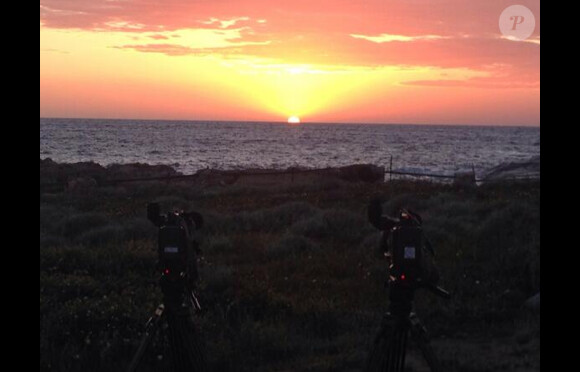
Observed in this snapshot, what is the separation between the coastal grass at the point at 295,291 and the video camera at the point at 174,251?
6.40 feet

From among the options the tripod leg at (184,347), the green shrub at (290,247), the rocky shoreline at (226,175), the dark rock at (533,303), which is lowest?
the dark rock at (533,303)

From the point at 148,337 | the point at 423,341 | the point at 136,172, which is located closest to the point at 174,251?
the point at 148,337

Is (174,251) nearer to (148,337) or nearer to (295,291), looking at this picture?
(148,337)

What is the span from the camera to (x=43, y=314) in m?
7.04

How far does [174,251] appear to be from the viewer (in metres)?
4.04

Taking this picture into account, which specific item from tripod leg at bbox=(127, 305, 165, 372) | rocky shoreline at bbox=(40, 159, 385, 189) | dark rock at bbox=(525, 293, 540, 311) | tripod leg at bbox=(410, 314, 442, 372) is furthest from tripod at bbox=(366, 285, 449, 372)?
rocky shoreline at bbox=(40, 159, 385, 189)

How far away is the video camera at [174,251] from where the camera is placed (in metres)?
4.04

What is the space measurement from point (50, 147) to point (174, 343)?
263 ft

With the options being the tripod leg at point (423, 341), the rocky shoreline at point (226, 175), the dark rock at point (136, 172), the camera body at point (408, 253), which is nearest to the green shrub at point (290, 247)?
the tripod leg at point (423, 341)

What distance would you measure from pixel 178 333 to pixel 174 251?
660 mm

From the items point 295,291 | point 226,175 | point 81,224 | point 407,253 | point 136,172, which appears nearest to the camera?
point 407,253

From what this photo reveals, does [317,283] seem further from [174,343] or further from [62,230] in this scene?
[62,230]

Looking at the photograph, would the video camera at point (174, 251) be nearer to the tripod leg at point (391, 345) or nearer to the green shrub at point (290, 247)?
the tripod leg at point (391, 345)
